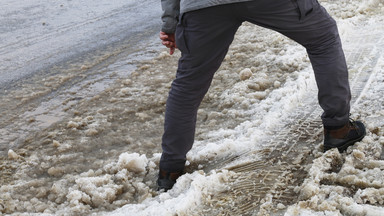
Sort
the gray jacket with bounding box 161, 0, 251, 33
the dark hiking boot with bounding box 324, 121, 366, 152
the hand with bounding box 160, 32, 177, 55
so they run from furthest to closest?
the dark hiking boot with bounding box 324, 121, 366, 152 < the hand with bounding box 160, 32, 177, 55 < the gray jacket with bounding box 161, 0, 251, 33

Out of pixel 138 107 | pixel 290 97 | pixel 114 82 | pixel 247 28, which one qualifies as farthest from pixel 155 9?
pixel 290 97

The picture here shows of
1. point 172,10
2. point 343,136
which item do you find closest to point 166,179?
point 172,10

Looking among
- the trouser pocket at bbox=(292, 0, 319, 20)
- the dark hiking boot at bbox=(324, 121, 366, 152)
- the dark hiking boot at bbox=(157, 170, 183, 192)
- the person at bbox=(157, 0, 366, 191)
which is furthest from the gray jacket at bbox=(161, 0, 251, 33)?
the dark hiking boot at bbox=(324, 121, 366, 152)

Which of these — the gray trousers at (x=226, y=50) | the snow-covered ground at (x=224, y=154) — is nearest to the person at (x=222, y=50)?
the gray trousers at (x=226, y=50)

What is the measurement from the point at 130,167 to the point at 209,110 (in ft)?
3.86

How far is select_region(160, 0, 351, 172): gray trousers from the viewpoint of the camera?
2.23 metres

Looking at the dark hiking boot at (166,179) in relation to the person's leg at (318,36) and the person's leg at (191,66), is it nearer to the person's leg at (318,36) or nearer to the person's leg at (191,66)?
the person's leg at (191,66)

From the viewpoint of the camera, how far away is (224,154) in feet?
9.42

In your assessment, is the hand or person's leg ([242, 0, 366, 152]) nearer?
person's leg ([242, 0, 366, 152])

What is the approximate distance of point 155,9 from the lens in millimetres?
8383

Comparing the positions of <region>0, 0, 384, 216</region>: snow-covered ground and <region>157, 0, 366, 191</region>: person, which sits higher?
<region>157, 0, 366, 191</region>: person

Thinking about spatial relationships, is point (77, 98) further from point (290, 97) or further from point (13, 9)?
point (13, 9)

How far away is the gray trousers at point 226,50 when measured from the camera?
223 centimetres

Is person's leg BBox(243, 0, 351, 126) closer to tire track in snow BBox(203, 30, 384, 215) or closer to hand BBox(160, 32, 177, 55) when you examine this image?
tire track in snow BBox(203, 30, 384, 215)
